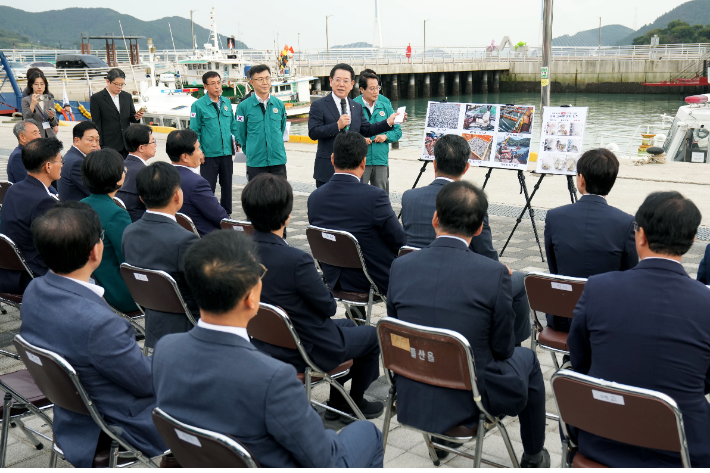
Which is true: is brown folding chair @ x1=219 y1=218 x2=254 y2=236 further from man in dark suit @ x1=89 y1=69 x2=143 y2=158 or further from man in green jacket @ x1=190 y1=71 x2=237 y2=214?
man in dark suit @ x1=89 y1=69 x2=143 y2=158

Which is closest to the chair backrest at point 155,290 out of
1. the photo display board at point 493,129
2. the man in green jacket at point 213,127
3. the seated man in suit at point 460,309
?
the seated man in suit at point 460,309

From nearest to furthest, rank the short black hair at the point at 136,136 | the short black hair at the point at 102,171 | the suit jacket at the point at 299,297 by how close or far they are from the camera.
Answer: the suit jacket at the point at 299,297, the short black hair at the point at 102,171, the short black hair at the point at 136,136

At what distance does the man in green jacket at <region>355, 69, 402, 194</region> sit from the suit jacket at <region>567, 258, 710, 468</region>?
472 centimetres

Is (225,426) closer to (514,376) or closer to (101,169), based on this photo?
(514,376)

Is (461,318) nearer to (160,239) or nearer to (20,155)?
(160,239)

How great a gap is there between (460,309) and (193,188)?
2.77 meters

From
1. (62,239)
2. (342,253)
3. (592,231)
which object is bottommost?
(342,253)

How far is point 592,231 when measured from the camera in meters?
3.19

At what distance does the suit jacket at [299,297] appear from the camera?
277 centimetres

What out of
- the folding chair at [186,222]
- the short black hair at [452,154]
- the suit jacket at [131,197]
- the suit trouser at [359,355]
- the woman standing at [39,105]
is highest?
the woman standing at [39,105]

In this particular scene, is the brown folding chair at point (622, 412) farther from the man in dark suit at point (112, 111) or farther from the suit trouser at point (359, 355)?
the man in dark suit at point (112, 111)

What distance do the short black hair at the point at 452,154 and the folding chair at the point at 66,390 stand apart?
2442 millimetres

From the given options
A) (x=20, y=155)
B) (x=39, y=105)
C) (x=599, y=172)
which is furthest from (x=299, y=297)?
(x=39, y=105)

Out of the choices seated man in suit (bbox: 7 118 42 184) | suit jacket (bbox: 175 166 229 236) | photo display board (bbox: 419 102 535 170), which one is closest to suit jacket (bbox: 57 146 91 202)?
suit jacket (bbox: 175 166 229 236)
